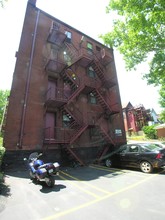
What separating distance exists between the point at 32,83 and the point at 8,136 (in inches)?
170

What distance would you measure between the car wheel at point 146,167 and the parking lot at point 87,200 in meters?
0.91

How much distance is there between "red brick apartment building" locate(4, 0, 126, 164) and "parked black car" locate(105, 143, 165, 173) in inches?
113

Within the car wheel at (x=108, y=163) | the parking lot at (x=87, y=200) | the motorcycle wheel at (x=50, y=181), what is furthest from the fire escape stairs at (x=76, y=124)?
the motorcycle wheel at (x=50, y=181)

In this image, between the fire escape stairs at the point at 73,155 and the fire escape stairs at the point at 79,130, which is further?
the fire escape stairs at the point at 79,130

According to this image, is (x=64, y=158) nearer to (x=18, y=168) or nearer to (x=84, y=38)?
(x=18, y=168)

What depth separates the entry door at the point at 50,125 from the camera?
36.5 ft

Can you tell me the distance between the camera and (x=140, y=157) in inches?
332

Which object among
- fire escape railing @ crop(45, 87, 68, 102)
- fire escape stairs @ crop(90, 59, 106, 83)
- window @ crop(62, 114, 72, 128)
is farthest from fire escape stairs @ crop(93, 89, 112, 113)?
window @ crop(62, 114, 72, 128)

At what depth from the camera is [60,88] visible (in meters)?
12.6

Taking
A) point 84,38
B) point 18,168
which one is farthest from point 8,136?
point 84,38

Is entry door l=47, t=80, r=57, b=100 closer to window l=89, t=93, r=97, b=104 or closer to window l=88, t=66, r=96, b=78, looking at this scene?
window l=89, t=93, r=97, b=104

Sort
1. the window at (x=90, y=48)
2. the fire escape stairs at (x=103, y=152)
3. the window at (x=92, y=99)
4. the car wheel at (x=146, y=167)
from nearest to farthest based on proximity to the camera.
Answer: the car wheel at (x=146, y=167) < the fire escape stairs at (x=103, y=152) < the window at (x=92, y=99) < the window at (x=90, y=48)

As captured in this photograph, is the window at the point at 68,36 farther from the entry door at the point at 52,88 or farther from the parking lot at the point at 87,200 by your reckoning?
the parking lot at the point at 87,200

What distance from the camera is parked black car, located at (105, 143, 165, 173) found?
774cm
